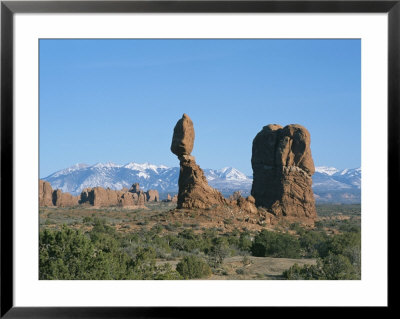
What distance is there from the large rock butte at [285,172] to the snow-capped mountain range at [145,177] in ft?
28.8

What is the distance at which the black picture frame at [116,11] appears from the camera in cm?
414

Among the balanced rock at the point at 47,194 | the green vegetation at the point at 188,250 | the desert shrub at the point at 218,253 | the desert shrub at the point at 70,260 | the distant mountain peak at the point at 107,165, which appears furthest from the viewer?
the distant mountain peak at the point at 107,165

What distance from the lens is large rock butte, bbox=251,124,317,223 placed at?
95.1ft

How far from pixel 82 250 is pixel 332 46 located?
35456 mm

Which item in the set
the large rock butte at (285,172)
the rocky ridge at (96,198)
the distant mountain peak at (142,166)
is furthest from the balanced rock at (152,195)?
the large rock butte at (285,172)

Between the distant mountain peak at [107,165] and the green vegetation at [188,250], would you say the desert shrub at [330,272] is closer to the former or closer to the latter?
the green vegetation at [188,250]

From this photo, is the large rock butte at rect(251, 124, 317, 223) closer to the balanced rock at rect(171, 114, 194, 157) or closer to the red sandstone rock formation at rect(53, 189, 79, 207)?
the balanced rock at rect(171, 114, 194, 157)

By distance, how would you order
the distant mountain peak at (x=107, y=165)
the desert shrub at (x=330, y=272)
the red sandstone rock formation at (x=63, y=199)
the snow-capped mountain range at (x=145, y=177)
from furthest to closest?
the distant mountain peak at (x=107, y=165), the snow-capped mountain range at (x=145, y=177), the red sandstone rock formation at (x=63, y=199), the desert shrub at (x=330, y=272)

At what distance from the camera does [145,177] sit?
5334 cm

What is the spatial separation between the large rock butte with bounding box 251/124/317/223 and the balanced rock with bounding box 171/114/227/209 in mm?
4865

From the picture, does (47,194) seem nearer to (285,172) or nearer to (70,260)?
(285,172)

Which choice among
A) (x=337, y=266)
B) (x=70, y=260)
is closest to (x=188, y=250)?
(x=337, y=266)

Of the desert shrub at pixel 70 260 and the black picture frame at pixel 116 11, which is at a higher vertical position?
the black picture frame at pixel 116 11

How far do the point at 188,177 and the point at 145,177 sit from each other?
2834 centimetres
